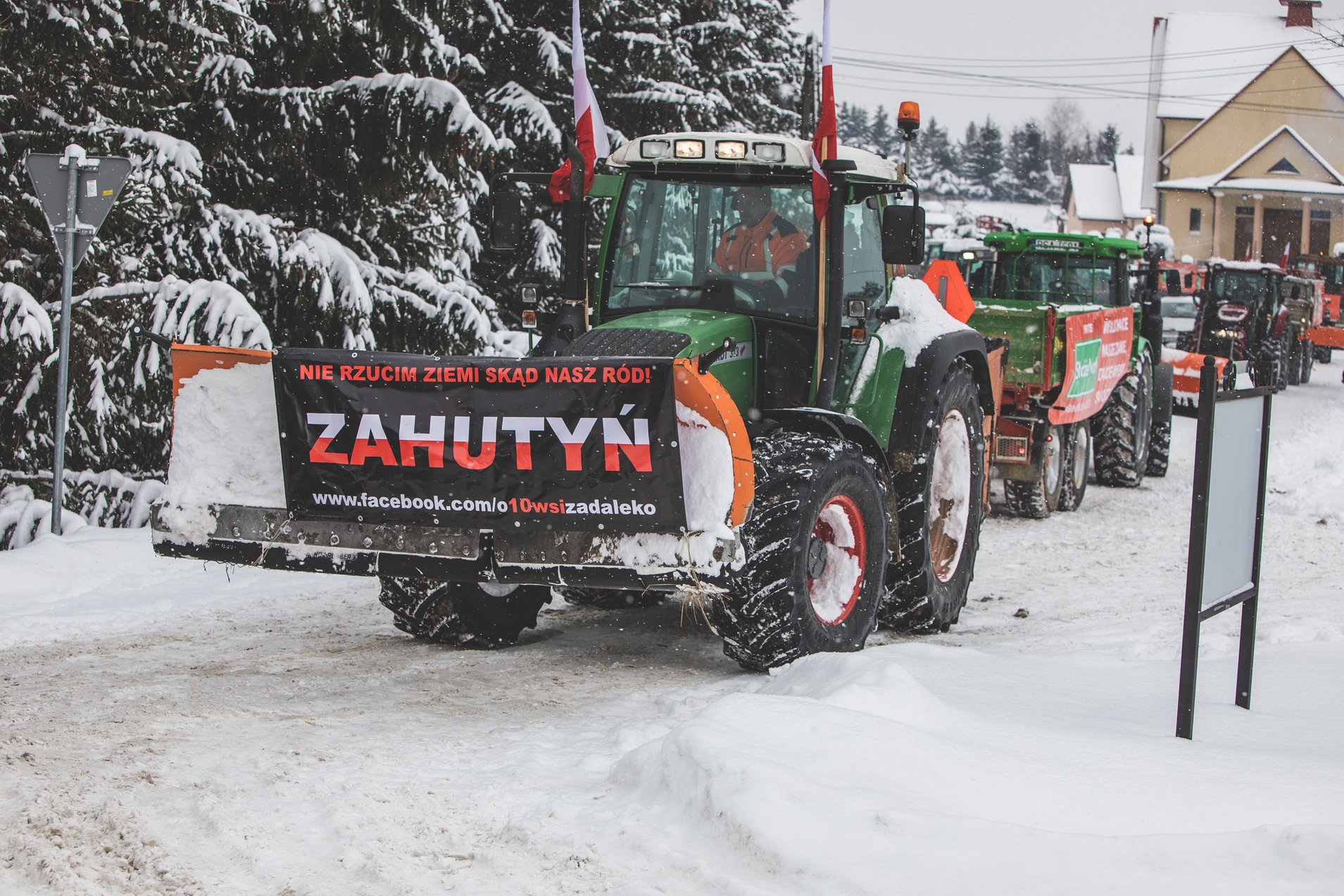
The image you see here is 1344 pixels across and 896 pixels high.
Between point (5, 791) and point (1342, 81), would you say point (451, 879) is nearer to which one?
point (5, 791)

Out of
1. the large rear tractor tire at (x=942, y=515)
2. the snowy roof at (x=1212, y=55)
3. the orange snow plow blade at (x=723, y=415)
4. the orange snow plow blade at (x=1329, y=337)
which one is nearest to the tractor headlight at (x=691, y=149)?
the orange snow plow blade at (x=723, y=415)

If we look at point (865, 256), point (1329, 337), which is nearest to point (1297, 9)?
point (1329, 337)

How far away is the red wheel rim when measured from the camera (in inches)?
231

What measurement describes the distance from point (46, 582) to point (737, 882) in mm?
5853

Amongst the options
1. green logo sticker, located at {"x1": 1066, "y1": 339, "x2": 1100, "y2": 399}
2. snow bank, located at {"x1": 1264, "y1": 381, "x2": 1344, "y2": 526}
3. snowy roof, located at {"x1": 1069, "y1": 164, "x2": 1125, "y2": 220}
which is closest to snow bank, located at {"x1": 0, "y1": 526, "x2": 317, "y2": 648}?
green logo sticker, located at {"x1": 1066, "y1": 339, "x2": 1100, "y2": 399}

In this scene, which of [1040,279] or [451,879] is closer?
[451,879]

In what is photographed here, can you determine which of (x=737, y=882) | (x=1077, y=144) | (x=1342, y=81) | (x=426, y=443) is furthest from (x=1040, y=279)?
(x=1077, y=144)

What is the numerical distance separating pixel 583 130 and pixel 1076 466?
715 centimetres

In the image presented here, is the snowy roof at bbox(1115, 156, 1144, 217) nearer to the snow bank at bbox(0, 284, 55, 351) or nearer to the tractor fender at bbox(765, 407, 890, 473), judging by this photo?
the snow bank at bbox(0, 284, 55, 351)

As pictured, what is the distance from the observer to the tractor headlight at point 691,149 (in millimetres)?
6277

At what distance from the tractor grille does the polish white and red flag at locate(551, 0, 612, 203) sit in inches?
45.2

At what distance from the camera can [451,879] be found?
3.50m

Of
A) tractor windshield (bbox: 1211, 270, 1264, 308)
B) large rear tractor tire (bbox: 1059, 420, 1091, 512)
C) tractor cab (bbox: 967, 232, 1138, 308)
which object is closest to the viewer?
large rear tractor tire (bbox: 1059, 420, 1091, 512)

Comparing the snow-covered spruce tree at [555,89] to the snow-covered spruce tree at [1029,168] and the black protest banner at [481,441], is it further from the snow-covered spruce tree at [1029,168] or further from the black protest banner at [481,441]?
the snow-covered spruce tree at [1029,168]
